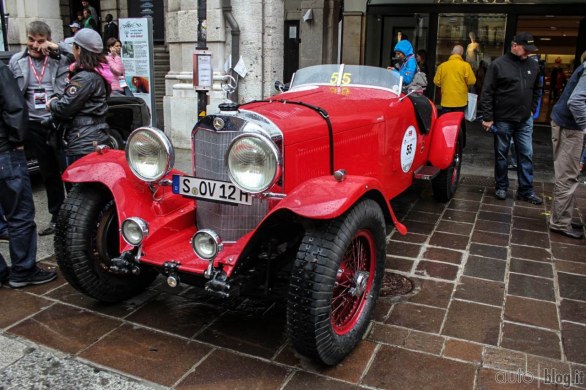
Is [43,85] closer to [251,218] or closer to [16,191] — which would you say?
[16,191]

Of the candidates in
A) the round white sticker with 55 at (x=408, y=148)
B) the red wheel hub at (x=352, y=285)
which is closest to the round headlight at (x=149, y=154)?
the red wheel hub at (x=352, y=285)

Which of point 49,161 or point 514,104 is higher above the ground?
point 514,104

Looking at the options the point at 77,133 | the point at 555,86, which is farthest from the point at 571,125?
the point at 555,86

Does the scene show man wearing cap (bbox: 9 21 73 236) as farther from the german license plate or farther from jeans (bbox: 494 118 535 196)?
jeans (bbox: 494 118 535 196)

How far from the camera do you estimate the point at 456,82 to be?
28.3ft

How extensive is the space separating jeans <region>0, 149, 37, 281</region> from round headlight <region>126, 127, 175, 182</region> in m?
1.03

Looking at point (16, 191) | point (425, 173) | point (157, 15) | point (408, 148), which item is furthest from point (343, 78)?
point (157, 15)

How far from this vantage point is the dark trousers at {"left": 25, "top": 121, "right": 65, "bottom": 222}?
16.9ft

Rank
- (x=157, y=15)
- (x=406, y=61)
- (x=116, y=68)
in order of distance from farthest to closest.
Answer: (x=157, y=15) → (x=406, y=61) → (x=116, y=68)

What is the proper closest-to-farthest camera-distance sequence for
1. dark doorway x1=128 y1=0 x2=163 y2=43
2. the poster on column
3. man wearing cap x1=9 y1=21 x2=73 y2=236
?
man wearing cap x1=9 y1=21 x2=73 y2=236
the poster on column
dark doorway x1=128 y1=0 x2=163 y2=43

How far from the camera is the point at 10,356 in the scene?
3158 millimetres

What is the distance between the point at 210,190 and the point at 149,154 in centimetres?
55

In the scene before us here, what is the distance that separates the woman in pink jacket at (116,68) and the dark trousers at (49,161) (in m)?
2.40

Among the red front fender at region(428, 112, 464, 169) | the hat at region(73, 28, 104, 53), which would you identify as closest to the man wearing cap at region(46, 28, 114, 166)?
the hat at region(73, 28, 104, 53)
